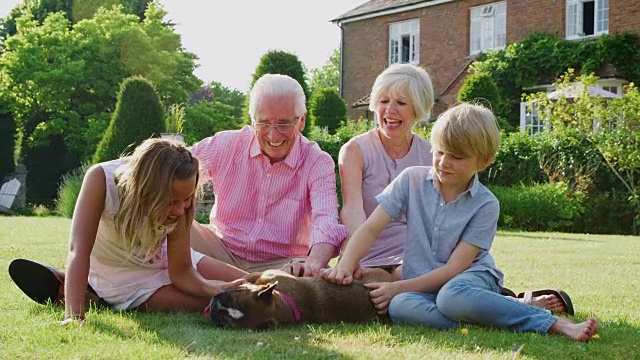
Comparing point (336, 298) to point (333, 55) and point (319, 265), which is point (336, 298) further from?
point (333, 55)

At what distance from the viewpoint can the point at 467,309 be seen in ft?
12.6

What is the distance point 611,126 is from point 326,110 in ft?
33.3

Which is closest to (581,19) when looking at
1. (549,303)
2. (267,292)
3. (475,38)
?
(475,38)

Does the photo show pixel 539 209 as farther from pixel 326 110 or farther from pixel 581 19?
pixel 326 110

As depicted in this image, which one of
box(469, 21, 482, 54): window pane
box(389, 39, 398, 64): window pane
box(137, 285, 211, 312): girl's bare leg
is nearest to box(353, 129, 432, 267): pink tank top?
box(137, 285, 211, 312): girl's bare leg

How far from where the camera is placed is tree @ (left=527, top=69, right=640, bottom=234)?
53.5 feet

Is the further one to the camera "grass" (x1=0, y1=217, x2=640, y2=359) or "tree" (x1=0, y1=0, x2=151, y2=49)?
"tree" (x1=0, y1=0, x2=151, y2=49)

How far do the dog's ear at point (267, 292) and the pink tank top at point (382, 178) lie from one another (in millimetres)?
1147

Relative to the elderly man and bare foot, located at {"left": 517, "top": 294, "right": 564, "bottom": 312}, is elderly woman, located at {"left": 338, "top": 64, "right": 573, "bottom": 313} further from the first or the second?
the elderly man

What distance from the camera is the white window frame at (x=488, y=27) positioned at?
81.4 ft

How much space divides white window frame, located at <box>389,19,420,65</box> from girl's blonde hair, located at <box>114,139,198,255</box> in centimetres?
2412

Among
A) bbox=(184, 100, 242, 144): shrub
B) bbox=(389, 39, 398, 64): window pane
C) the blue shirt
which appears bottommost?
the blue shirt

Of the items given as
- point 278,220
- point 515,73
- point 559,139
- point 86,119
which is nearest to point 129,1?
point 86,119

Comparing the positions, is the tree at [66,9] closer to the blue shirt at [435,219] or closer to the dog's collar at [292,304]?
the blue shirt at [435,219]
